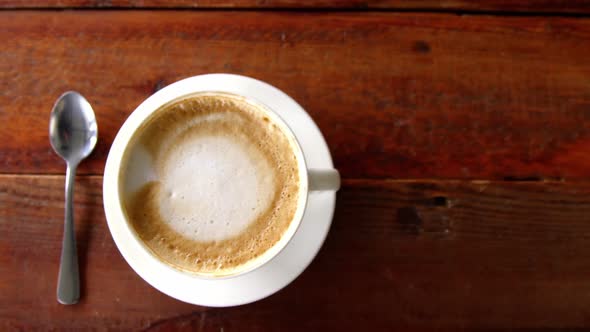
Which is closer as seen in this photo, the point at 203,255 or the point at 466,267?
the point at 203,255

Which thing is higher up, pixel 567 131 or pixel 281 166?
pixel 567 131

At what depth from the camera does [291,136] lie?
28.6 inches

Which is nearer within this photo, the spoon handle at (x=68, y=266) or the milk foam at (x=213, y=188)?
the milk foam at (x=213, y=188)

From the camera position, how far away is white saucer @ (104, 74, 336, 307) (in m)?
0.81

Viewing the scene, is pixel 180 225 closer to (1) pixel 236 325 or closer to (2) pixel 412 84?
(1) pixel 236 325

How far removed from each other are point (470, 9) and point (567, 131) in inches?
13.2

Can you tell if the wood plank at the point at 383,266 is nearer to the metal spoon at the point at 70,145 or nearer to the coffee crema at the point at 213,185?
the metal spoon at the point at 70,145

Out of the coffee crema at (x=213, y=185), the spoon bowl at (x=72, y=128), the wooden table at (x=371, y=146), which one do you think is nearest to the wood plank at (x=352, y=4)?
the wooden table at (x=371, y=146)

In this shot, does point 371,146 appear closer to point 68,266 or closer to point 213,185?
point 213,185

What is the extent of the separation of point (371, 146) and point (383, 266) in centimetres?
25

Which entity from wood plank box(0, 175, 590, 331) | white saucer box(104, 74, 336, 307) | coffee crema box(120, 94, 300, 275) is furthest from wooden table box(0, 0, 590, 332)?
coffee crema box(120, 94, 300, 275)

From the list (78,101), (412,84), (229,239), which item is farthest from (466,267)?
(78,101)

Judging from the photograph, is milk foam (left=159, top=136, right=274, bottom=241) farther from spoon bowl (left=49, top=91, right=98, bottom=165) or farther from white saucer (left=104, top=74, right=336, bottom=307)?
spoon bowl (left=49, top=91, right=98, bottom=165)

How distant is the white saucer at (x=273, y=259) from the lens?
2.67 ft
